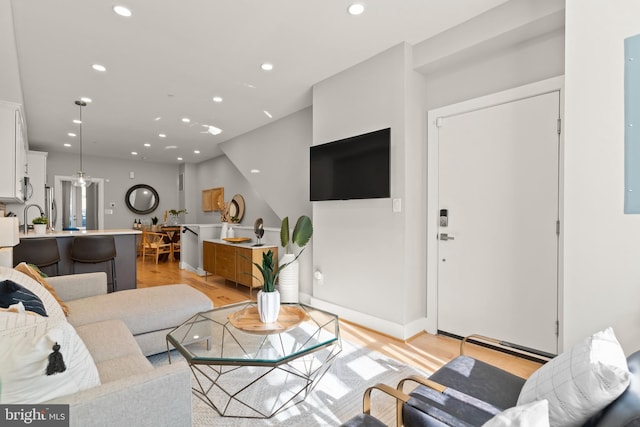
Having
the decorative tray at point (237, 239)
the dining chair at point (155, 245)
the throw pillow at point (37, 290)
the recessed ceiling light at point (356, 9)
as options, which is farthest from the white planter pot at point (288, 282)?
the dining chair at point (155, 245)

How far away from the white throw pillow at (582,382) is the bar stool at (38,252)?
4666 mm

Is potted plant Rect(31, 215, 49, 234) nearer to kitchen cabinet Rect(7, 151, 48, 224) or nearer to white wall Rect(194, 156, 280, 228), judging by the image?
kitchen cabinet Rect(7, 151, 48, 224)

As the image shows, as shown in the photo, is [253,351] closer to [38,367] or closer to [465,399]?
[38,367]

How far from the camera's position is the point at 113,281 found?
4395 millimetres

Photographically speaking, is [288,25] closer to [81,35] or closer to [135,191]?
[81,35]

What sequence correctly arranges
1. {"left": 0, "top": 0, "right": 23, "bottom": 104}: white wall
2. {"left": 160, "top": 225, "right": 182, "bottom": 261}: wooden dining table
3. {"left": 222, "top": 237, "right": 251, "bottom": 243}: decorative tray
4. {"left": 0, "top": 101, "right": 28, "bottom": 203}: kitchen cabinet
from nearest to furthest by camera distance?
{"left": 0, "top": 0, "right": 23, "bottom": 104}: white wall
{"left": 0, "top": 101, "right": 28, "bottom": 203}: kitchen cabinet
{"left": 222, "top": 237, "right": 251, "bottom": 243}: decorative tray
{"left": 160, "top": 225, "right": 182, "bottom": 261}: wooden dining table

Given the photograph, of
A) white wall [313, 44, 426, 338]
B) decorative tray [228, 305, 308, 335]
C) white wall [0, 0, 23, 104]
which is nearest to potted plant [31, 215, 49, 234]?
white wall [0, 0, 23, 104]

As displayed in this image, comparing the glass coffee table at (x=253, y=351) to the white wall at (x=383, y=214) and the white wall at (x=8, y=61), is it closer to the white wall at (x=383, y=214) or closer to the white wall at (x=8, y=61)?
the white wall at (x=383, y=214)

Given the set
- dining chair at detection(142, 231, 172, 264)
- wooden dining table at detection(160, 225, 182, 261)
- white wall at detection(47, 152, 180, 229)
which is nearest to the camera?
dining chair at detection(142, 231, 172, 264)

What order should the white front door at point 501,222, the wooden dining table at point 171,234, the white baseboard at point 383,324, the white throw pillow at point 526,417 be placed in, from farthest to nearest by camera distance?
the wooden dining table at point 171,234 < the white baseboard at point 383,324 < the white front door at point 501,222 < the white throw pillow at point 526,417

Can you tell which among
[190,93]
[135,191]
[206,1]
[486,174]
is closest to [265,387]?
[486,174]

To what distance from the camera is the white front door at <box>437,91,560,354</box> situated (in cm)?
243

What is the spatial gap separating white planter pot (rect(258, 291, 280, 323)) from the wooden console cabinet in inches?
84.2

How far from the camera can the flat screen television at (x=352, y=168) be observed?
299 centimetres
